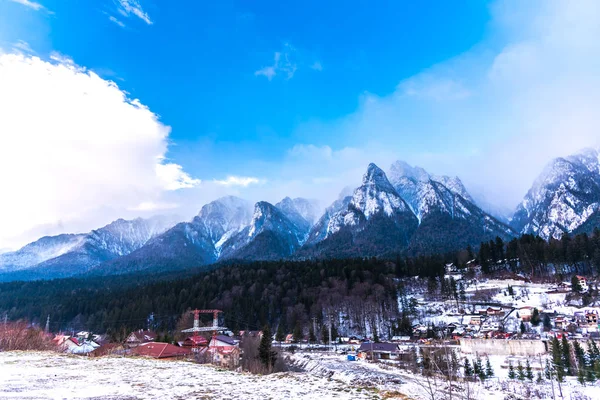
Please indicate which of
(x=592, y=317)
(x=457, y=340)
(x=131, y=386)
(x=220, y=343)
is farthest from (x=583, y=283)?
(x=131, y=386)

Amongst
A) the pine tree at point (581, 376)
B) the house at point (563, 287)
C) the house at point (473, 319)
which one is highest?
the house at point (563, 287)

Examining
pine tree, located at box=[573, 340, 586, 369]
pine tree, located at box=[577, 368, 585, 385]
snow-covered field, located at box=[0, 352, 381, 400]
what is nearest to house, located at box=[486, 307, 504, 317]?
pine tree, located at box=[573, 340, 586, 369]

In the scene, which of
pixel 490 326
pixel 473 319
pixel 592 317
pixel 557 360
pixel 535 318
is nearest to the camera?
pixel 557 360

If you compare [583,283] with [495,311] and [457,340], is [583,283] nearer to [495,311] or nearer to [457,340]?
[495,311]

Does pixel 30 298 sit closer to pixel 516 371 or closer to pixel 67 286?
pixel 67 286

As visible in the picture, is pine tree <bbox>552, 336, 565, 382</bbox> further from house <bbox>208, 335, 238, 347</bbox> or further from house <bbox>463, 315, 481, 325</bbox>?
house <bbox>208, 335, 238, 347</bbox>

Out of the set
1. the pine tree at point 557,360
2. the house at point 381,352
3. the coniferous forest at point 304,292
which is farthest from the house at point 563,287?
the house at point 381,352

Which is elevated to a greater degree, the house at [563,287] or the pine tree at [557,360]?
the house at [563,287]

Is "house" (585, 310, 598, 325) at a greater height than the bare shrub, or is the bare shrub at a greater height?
the bare shrub

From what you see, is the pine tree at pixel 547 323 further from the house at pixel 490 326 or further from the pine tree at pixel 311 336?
the pine tree at pixel 311 336

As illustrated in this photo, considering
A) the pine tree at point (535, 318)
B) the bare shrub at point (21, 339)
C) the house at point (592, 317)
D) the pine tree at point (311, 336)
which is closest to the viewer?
the bare shrub at point (21, 339)

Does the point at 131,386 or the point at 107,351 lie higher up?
the point at 131,386

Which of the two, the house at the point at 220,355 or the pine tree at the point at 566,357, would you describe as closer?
the house at the point at 220,355

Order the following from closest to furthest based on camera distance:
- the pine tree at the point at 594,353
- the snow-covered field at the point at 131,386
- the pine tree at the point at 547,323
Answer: the snow-covered field at the point at 131,386 < the pine tree at the point at 594,353 < the pine tree at the point at 547,323
